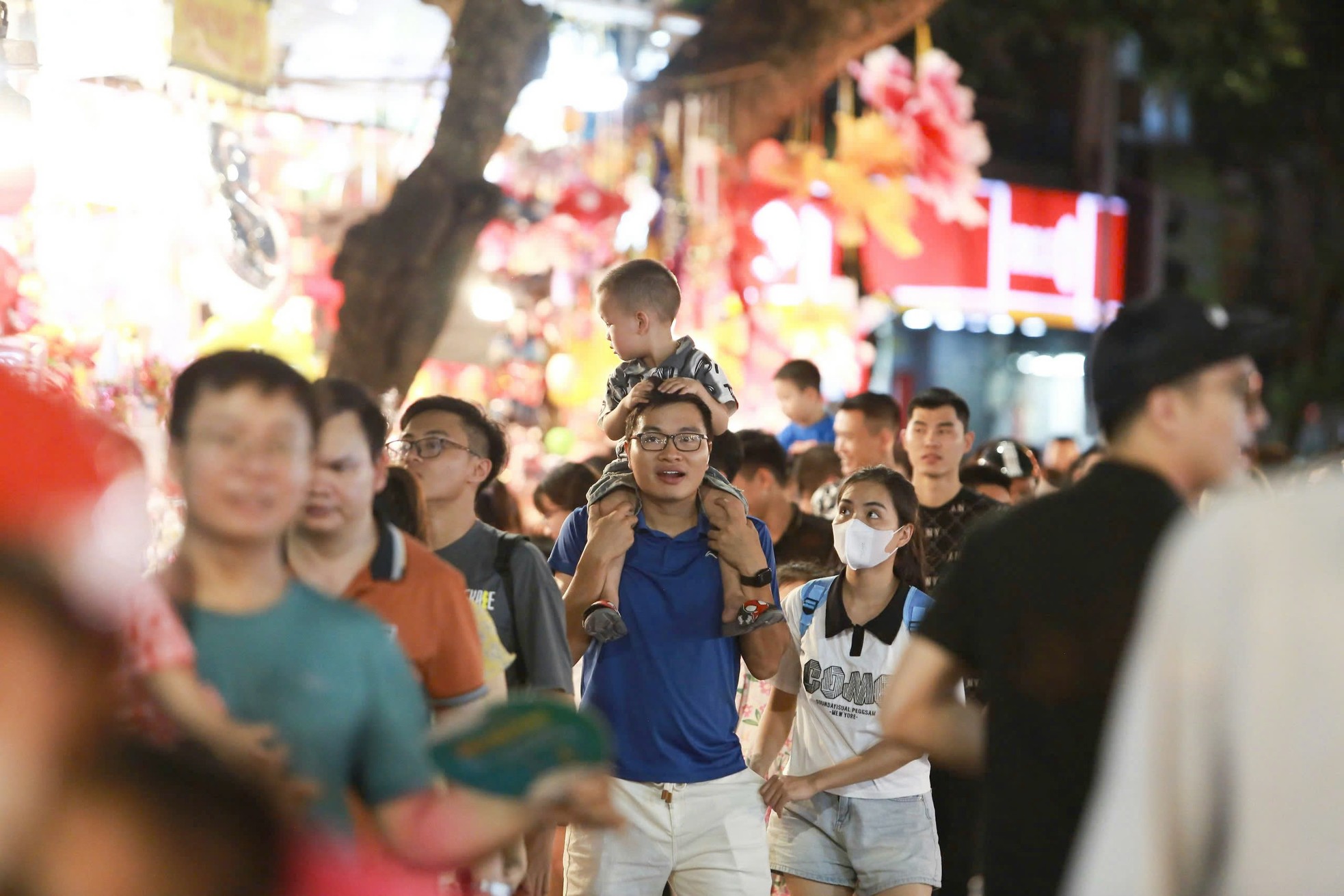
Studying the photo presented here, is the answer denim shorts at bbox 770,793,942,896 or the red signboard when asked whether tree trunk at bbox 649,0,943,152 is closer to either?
the red signboard

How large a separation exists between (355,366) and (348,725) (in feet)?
19.7

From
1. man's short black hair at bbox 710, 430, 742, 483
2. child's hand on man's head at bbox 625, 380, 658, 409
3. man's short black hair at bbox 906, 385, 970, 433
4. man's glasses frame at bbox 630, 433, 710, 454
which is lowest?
man's short black hair at bbox 710, 430, 742, 483

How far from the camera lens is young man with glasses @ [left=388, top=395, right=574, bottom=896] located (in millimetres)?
4219

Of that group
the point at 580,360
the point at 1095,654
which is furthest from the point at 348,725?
the point at 580,360

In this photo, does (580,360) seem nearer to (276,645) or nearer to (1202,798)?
(276,645)

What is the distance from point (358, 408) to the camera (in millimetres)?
3129

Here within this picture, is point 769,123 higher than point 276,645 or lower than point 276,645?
higher

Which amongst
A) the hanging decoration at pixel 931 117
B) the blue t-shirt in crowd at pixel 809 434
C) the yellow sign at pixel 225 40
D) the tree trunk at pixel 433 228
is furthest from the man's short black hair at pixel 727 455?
the hanging decoration at pixel 931 117

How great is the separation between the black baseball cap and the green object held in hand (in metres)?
1.21

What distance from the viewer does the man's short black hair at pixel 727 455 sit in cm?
626

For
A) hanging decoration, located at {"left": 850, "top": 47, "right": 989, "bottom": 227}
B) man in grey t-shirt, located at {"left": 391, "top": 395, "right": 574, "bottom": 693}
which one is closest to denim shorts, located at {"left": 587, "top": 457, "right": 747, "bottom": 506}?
man in grey t-shirt, located at {"left": 391, "top": 395, "right": 574, "bottom": 693}

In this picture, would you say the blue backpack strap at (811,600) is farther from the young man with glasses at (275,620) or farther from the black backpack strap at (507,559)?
the young man with glasses at (275,620)

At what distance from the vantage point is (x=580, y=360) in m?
11.9

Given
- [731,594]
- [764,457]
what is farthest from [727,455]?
[731,594]
